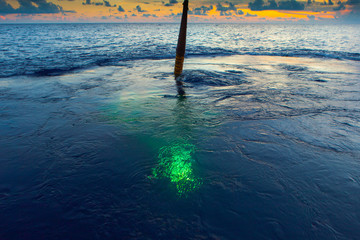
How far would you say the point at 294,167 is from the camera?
422 centimetres

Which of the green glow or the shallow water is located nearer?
the shallow water

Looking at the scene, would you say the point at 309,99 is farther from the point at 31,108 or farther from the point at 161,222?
the point at 31,108

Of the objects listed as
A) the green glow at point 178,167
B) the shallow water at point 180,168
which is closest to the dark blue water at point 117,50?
the shallow water at point 180,168

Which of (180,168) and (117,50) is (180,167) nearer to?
(180,168)

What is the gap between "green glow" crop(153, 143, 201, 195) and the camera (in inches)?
147

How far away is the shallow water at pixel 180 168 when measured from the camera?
2.98m

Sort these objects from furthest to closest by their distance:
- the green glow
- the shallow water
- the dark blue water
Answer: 1. the dark blue water
2. the green glow
3. the shallow water

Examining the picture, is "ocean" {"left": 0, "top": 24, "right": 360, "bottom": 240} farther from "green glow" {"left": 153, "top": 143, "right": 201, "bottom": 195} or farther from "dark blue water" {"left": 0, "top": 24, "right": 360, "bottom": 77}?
"dark blue water" {"left": 0, "top": 24, "right": 360, "bottom": 77}

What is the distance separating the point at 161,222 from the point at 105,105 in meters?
5.96

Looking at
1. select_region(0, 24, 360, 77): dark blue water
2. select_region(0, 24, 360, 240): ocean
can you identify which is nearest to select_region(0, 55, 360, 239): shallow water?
select_region(0, 24, 360, 240): ocean

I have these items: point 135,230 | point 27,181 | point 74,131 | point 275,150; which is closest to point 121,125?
point 74,131

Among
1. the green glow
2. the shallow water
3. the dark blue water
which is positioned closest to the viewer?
the shallow water

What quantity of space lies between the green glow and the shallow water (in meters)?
0.02

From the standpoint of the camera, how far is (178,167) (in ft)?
13.8
